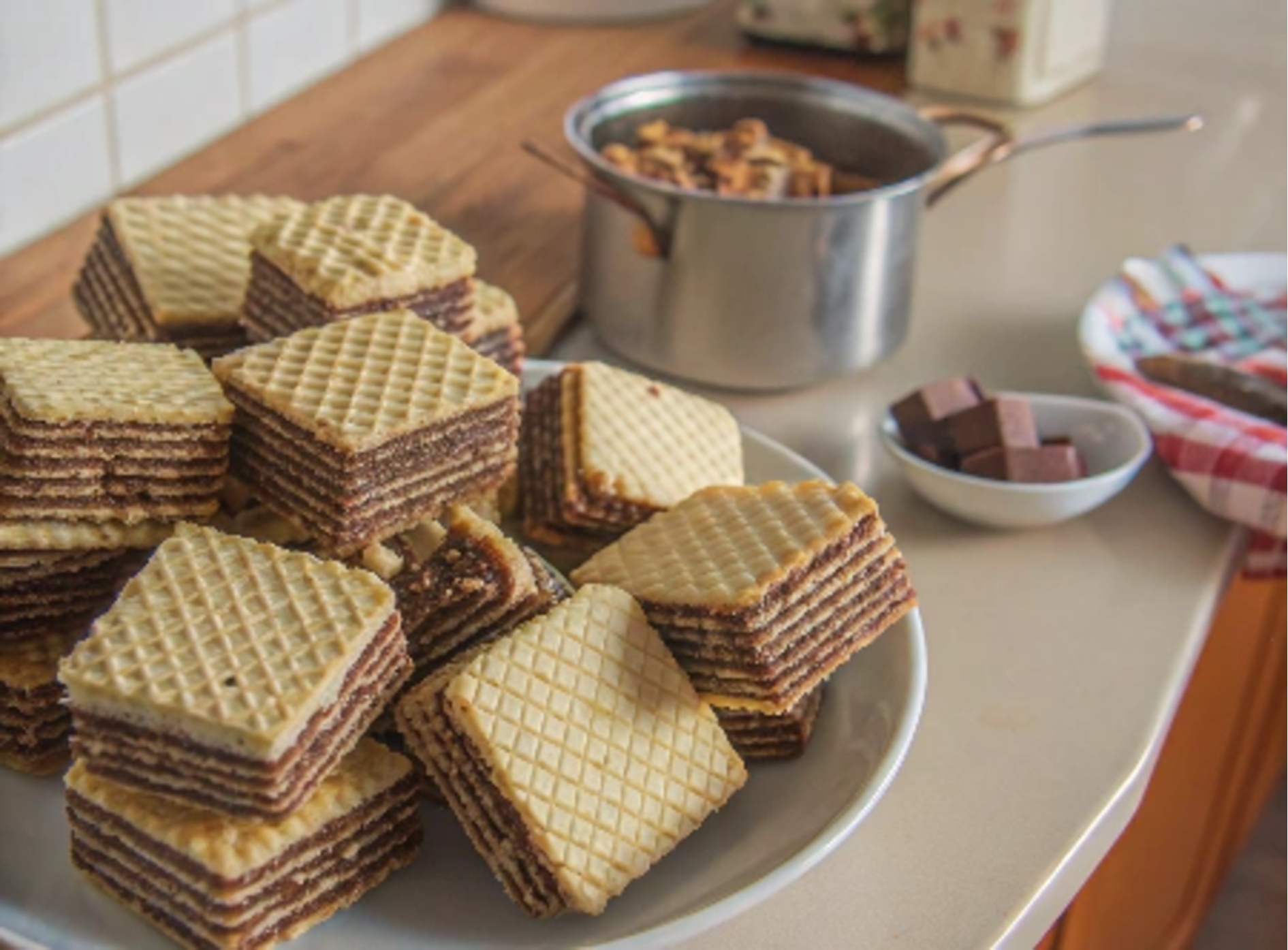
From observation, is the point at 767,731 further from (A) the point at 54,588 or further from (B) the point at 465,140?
(B) the point at 465,140

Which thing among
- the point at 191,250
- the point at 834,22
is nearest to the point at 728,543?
the point at 191,250

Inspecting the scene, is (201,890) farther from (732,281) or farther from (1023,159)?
(1023,159)

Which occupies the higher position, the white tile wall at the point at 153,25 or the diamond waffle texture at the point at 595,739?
the white tile wall at the point at 153,25

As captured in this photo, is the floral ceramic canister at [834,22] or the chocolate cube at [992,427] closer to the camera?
the chocolate cube at [992,427]

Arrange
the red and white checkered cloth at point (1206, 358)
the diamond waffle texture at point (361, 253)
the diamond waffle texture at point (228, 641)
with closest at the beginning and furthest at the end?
the diamond waffle texture at point (228, 641), the diamond waffle texture at point (361, 253), the red and white checkered cloth at point (1206, 358)

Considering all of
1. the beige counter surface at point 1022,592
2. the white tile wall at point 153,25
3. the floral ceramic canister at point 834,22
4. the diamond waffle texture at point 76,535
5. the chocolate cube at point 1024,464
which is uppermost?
the white tile wall at point 153,25

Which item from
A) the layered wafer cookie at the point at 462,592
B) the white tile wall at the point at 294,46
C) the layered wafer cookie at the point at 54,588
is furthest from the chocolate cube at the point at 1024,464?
the white tile wall at the point at 294,46

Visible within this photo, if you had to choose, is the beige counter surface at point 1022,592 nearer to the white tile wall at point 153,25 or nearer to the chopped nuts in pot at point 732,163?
the chopped nuts in pot at point 732,163

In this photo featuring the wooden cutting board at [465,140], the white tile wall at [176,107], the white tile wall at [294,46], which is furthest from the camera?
the white tile wall at [294,46]
